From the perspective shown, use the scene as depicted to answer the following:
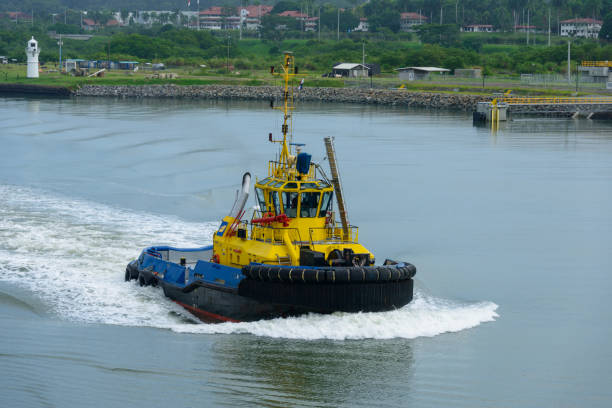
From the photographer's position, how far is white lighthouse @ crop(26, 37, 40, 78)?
3551 inches

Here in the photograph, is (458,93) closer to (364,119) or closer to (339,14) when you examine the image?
(364,119)

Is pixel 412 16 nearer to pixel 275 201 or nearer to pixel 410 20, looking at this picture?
pixel 410 20

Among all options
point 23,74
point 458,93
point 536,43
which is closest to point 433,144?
point 458,93

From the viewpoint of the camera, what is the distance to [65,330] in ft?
54.5

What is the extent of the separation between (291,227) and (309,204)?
576 mm

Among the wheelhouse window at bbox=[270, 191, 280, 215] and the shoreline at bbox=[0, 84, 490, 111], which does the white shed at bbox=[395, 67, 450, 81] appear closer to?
the shoreline at bbox=[0, 84, 490, 111]

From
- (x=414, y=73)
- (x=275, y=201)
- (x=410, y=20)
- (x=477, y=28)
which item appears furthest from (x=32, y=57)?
(x=410, y=20)

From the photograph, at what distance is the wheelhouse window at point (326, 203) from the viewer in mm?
16922

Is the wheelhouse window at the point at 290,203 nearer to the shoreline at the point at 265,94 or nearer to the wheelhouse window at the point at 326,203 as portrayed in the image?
the wheelhouse window at the point at 326,203

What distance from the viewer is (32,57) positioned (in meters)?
90.8

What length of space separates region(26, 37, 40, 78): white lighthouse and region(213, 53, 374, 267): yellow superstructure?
78.6 m

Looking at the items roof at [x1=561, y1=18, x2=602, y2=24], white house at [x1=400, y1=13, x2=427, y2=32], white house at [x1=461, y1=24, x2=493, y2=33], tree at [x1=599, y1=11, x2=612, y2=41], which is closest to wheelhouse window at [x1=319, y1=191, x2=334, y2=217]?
tree at [x1=599, y1=11, x2=612, y2=41]

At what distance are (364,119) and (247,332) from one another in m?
46.5

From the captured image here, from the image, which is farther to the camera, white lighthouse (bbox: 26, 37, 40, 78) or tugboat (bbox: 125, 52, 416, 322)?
white lighthouse (bbox: 26, 37, 40, 78)
